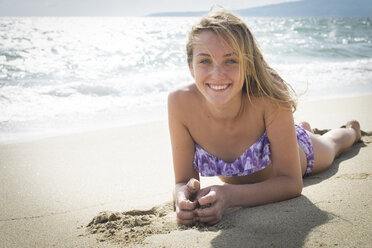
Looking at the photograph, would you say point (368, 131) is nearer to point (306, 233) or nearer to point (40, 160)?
point (306, 233)

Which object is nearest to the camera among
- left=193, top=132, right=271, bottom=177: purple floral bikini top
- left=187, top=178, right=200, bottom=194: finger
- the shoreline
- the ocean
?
left=187, top=178, right=200, bottom=194: finger

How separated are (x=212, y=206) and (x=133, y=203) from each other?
0.88m

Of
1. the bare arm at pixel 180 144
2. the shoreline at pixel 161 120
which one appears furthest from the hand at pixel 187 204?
the shoreline at pixel 161 120

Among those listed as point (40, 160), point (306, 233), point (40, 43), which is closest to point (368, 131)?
point (306, 233)

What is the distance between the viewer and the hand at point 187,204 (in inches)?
86.5

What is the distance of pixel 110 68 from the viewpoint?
10969mm

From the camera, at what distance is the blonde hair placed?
229 cm

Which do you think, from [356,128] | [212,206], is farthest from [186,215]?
[356,128]

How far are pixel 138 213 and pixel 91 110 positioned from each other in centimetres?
414

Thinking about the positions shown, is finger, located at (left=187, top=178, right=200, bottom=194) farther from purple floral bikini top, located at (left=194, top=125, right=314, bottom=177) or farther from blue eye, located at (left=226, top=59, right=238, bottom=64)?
blue eye, located at (left=226, top=59, right=238, bottom=64)

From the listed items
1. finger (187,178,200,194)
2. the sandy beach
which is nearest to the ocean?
the sandy beach

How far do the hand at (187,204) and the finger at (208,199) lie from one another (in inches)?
2.8

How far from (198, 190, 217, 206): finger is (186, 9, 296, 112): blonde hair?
737 millimetres

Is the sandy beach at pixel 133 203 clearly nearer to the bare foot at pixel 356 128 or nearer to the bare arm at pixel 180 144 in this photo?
the bare foot at pixel 356 128
